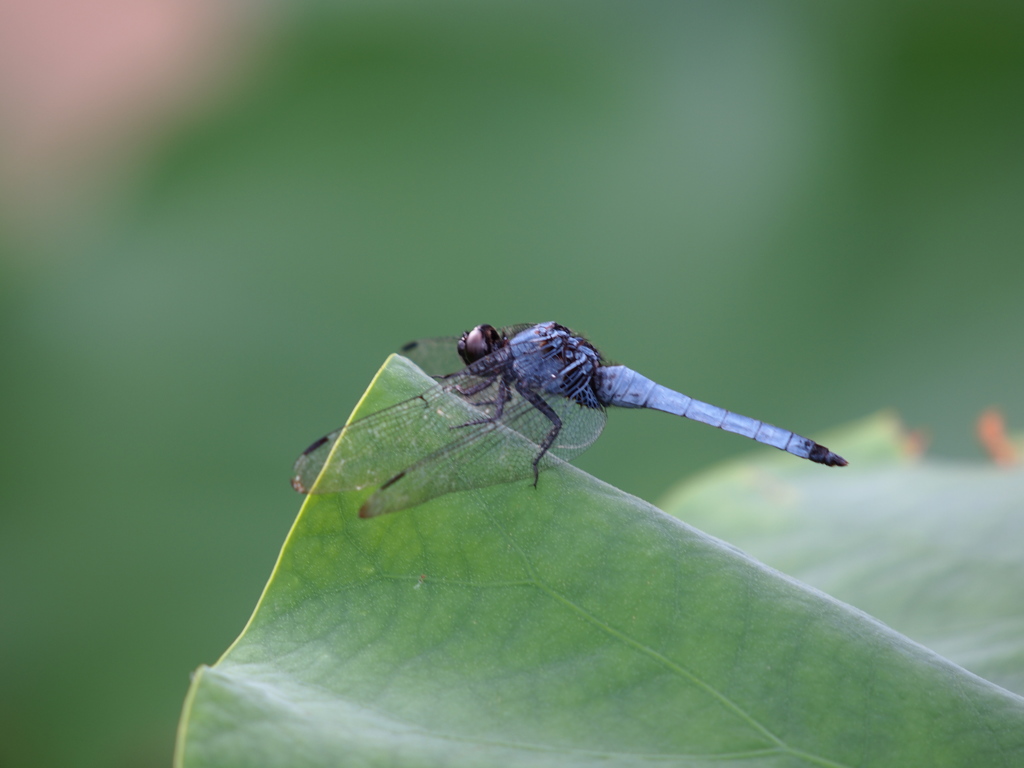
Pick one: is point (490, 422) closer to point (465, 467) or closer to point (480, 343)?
point (465, 467)

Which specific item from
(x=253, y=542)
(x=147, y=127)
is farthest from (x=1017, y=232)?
(x=147, y=127)

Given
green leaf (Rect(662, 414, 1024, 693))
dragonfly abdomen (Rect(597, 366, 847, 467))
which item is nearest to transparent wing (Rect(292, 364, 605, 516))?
dragonfly abdomen (Rect(597, 366, 847, 467))

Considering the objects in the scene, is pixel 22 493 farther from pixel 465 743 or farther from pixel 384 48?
pixel 465 743

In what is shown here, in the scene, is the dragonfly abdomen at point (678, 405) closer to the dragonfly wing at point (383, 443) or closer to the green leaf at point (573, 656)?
the dragonfly wing at point (383, 443)

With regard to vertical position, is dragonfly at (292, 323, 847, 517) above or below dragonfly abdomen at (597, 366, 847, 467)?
below

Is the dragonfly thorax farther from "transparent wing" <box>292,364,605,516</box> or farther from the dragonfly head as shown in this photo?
"transparent wing" <box>292,364,605,516</box>

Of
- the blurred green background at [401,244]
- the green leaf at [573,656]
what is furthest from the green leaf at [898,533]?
the blurred green background at [401,244]

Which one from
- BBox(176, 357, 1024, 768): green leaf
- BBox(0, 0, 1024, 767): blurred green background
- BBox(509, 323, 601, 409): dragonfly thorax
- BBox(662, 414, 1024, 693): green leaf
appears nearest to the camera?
BBox(176, 357, 1024, 768): green leaf

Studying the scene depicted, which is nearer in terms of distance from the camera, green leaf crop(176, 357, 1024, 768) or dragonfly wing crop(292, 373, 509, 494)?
green leaf crop(176, 357, 1024, 768)
